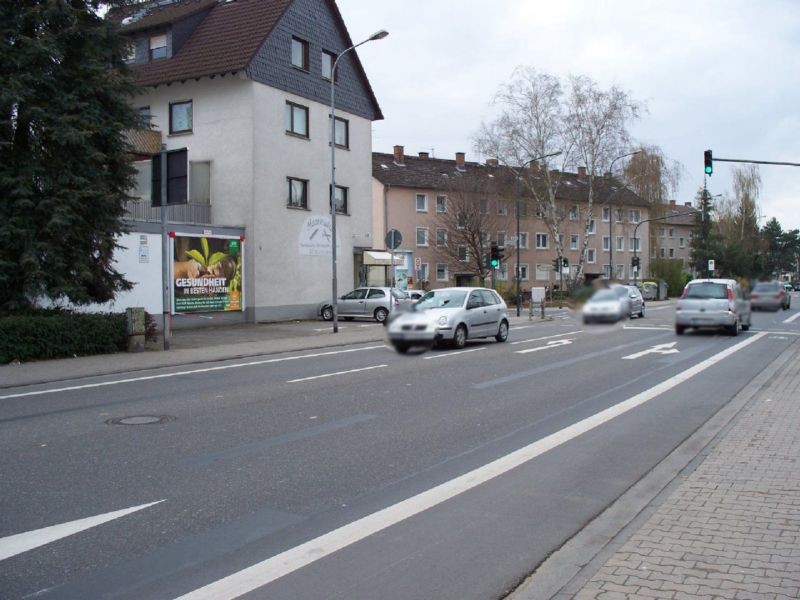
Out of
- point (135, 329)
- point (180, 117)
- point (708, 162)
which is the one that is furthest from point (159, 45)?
point (708, 162)

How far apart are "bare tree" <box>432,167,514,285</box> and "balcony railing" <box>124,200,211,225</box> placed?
27204 mm

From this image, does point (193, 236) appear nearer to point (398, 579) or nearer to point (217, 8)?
point (217, 8)

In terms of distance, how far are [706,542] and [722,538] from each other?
213mm

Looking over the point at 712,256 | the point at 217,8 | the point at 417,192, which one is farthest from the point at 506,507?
the point at 417,192

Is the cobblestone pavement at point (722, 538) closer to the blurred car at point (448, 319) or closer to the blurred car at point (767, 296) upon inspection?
the blurred car at point (448, 319)

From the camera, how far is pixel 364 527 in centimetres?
765

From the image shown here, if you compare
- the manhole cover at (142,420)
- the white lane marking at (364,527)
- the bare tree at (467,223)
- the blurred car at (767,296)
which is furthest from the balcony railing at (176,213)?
the blurred car at (767,296)

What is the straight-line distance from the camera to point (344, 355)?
24.6 metres

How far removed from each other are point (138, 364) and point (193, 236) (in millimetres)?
14434

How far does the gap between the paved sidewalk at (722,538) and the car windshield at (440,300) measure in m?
4.05

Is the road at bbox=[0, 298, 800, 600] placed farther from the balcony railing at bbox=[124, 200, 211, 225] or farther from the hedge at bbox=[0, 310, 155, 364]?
the balcony railing at bbox=[124, 200, 211, 225]

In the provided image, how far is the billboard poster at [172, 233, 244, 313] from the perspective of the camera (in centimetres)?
3397

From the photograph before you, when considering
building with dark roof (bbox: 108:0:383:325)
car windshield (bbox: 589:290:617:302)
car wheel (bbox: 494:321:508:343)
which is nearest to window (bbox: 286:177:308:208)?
building with dark roof (bbox: 108:0:383:325)

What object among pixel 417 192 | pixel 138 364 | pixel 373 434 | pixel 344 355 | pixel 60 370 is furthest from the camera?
pixel 417 192
